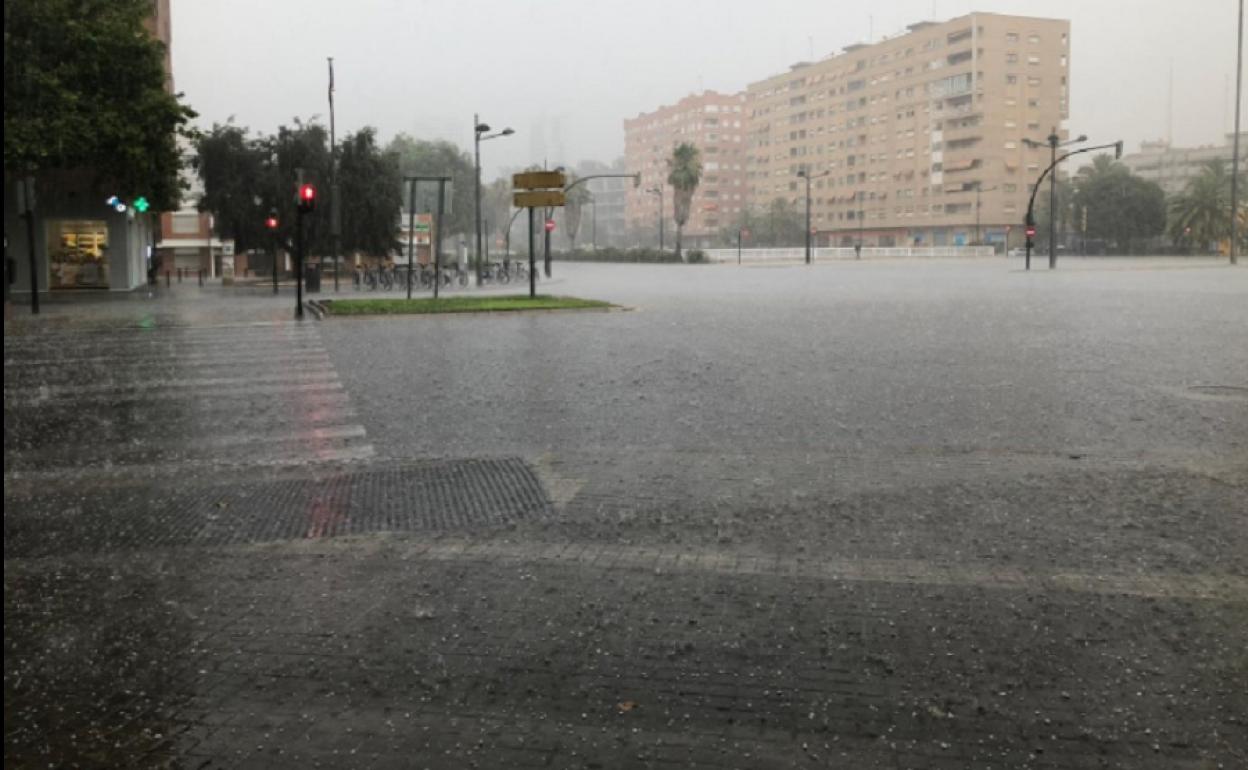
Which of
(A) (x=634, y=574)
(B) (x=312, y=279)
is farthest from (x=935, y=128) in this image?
(A) (x=634, y=574)

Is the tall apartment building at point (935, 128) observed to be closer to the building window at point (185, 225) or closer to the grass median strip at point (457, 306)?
the building window at point (185, 225)

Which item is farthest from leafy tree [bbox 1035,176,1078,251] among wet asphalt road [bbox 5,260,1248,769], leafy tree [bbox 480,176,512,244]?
wet asphalt road [bbox 5,260,1248,769]

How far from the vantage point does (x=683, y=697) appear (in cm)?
384

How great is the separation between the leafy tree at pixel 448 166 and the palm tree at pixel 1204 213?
217ft

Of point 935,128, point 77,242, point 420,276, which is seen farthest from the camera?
point 935,128

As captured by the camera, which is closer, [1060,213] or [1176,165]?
[1060,213]

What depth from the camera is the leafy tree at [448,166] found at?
116m

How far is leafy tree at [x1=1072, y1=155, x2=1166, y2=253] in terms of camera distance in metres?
110

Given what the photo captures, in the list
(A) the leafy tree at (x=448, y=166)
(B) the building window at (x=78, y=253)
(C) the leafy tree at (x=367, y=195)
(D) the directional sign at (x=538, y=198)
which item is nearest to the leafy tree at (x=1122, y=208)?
(A) the leafy tree at (x=448, y=166)

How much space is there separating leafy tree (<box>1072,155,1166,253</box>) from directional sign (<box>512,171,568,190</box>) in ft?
307

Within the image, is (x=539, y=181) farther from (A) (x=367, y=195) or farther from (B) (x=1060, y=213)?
(B) (x=1060, y=213)

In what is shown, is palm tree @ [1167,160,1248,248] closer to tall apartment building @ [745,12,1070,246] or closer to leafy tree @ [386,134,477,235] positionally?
tall apartment building @ [745,12,1070,246]

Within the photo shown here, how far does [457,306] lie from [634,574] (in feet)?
75.7

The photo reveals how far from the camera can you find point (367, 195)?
5097 cm
